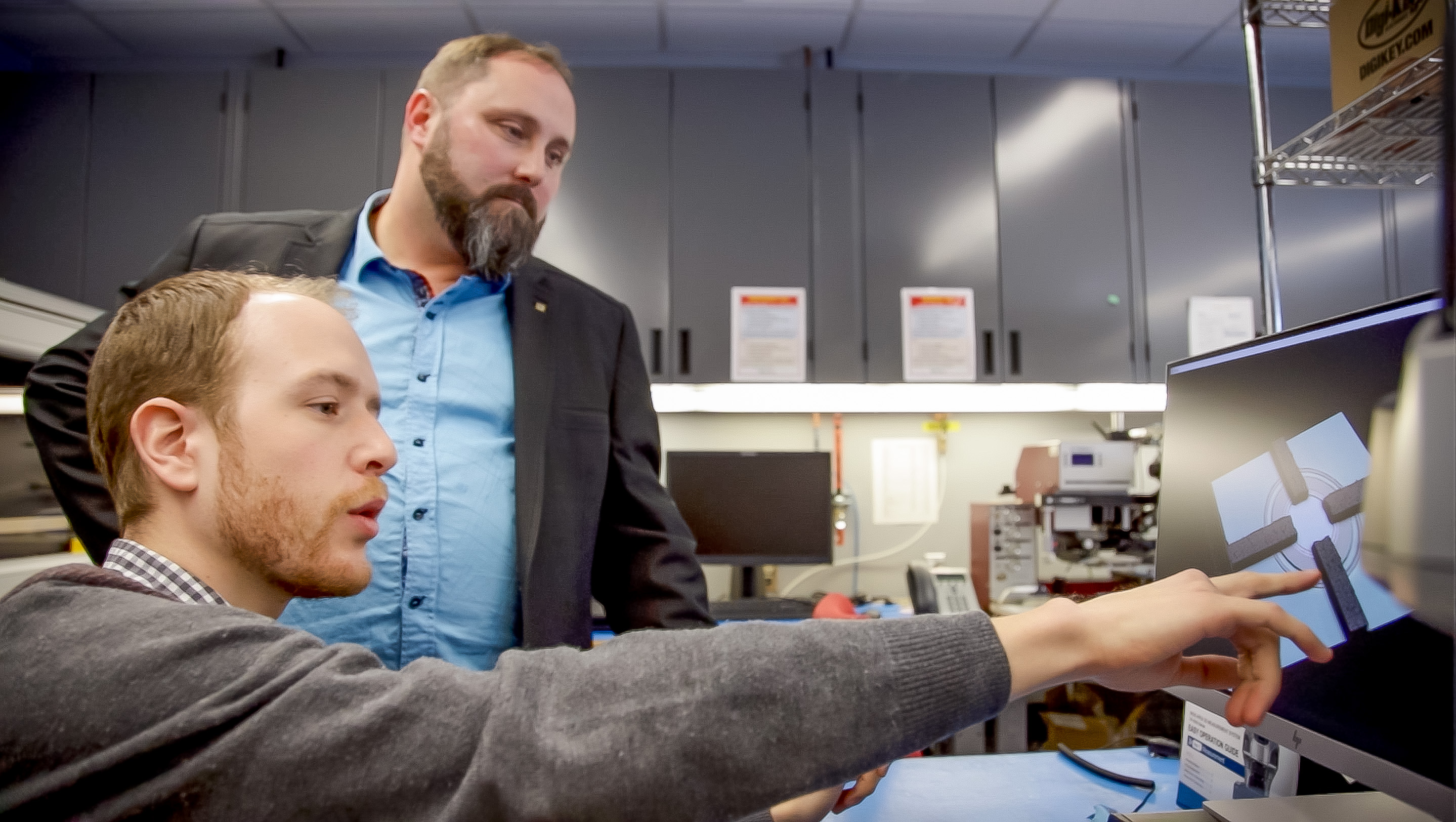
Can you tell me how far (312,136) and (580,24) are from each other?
1.04 m

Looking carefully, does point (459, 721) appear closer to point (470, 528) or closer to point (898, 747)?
point (898, 747)

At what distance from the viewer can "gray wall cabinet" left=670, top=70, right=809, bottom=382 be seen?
8.20 feet

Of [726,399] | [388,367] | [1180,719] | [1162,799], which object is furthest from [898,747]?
[726,399]

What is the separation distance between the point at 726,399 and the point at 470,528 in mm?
1681

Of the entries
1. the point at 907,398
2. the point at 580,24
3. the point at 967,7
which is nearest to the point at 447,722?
the point at 907,398

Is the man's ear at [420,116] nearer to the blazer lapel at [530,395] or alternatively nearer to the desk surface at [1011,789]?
the blazer lapel at [530,395]

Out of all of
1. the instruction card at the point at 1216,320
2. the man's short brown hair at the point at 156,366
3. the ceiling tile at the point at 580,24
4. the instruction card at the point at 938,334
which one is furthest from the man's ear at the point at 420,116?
the instruction card at the point at 1216,320

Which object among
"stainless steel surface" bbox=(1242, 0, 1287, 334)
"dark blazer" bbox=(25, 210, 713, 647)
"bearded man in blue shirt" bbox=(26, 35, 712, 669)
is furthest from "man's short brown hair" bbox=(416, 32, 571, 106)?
"stainless steel surface" bbox=(1242, 0, 1287, 334)

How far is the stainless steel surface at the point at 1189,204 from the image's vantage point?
2598 millimetres

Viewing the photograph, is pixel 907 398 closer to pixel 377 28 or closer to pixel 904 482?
pixel 904 482

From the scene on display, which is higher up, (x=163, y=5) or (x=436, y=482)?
(x=163, y=5)

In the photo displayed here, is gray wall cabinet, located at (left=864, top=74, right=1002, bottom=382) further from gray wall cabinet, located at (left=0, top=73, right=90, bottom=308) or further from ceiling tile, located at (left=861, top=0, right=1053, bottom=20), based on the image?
gray wall cabinet, located at (left=0, top=73, right=90, bottom=308)

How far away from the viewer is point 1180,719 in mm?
1779

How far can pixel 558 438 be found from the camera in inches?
45.8
